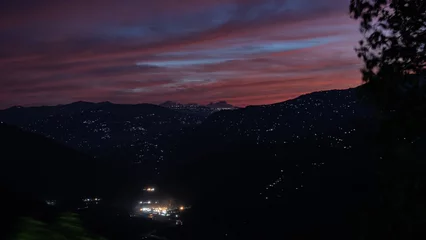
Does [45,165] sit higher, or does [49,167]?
[45,165]

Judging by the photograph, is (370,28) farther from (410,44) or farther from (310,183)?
(310,183)

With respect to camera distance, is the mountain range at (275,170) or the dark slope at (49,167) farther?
the dark slope at (49,167)

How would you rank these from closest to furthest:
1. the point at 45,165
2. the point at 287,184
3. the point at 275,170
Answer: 1. the point at 287,184
2. the point at 275,170
3. the point at 45,165

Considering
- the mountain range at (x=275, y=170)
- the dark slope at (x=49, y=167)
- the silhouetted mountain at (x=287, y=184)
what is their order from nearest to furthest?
the silhouetted mountain at (x=287, y=184) < the mountain range at (x=275, y=170) < the dark slope at (x=49, y=167)

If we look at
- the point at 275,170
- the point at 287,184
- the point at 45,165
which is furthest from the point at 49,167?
the point at 287,184

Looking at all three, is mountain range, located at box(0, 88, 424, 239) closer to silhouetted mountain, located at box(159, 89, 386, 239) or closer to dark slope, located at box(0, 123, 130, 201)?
silhouetted mountain, located at box(159, 89, 386, 239)

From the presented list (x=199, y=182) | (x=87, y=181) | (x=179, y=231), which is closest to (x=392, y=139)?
(x=179, y=231)

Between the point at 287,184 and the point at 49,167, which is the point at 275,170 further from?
the point at 49,167

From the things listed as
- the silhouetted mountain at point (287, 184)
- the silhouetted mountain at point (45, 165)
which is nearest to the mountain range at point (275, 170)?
the silhouetted mountain at point (287, 184)

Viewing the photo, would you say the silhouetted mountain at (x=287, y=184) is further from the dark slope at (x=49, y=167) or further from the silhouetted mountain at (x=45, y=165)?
the silhouetted mountain at (x=45, y=165)

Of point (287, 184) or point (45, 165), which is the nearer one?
point (287, 184)

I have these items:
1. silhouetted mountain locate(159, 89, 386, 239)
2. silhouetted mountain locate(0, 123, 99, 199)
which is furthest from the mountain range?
silhouetted mountain locate(0, 123, 99, 199)
